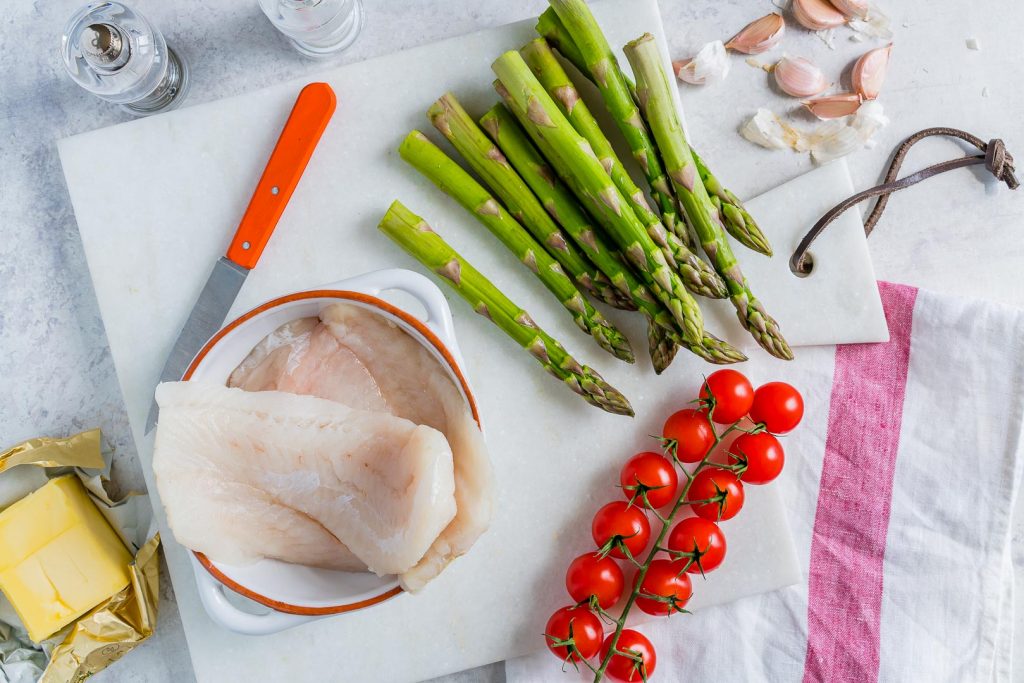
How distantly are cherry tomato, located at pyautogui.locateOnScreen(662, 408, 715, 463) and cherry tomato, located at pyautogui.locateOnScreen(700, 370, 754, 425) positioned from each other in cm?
3

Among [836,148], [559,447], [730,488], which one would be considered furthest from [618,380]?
[836,148]

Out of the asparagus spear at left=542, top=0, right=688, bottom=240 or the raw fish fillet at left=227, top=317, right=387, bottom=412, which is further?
the asparagus spear at left=542, top=0, right=688, bottom=240

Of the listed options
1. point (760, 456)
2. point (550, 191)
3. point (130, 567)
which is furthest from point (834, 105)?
point (130, 567)

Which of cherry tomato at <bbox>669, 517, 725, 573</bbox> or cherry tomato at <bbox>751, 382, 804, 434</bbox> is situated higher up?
cherry tomato at <bbox>751, 382, 804, 434</bbox>

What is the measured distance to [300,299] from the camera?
50.9 inches

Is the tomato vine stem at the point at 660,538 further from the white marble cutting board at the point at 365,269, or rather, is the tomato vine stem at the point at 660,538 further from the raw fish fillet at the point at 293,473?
the raw fish fillet at the point at 293,473

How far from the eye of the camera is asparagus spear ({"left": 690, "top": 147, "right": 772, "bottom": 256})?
1.54 m

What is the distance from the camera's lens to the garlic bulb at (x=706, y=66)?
165 cm

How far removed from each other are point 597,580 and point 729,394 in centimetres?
43

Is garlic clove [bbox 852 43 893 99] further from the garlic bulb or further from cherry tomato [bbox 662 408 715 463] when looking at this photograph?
cherry tomato [bbox 662 408 715 463]

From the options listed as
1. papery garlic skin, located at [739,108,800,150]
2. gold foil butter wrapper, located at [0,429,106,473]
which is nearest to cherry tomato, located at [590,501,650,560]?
papery garlic skin, located at [739,108,800,150]

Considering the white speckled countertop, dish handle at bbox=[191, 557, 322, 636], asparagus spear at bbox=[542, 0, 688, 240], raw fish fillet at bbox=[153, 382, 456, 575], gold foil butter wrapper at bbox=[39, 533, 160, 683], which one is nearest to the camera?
raw fish fillet at bbox=[153, 382, 456, 575]

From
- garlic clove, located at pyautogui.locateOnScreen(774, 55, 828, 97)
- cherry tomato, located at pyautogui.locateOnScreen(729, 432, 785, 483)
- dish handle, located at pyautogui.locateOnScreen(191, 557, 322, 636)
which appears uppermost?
dish handle, located at pyautogui.locateOnScreen(191, 557, 322, 636)

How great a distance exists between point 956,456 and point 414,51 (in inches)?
53.5
